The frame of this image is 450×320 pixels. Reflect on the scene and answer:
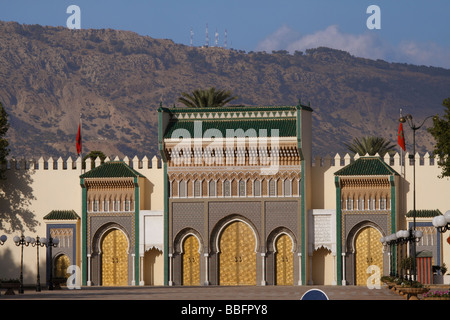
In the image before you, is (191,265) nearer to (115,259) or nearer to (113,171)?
(115,259)

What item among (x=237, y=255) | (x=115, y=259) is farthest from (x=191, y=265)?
(x=115, y=259)

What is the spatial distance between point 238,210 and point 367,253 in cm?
764

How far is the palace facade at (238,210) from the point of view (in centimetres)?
6066

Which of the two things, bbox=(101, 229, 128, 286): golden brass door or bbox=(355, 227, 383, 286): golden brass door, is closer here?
bbox=(355, 227, 383, 286): golden brass door

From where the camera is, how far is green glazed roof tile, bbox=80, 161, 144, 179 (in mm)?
62625

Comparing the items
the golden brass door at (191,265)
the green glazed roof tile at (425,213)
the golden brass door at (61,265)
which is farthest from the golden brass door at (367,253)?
the golden brass door at (61,265)

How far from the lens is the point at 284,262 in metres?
61.2

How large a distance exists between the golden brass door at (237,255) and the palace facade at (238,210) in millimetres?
57

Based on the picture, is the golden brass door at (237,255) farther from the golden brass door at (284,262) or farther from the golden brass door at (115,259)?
the golden brass door at (115,259)

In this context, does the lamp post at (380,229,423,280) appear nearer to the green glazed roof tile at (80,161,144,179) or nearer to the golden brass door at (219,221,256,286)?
the golden brass door at (219,221,256,286)

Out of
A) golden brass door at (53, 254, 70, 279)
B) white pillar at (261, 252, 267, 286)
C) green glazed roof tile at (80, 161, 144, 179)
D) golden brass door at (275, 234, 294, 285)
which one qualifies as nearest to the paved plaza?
golden brass door at (53, 254, 70, 279)

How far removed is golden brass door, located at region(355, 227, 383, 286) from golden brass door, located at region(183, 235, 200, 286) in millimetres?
9044
